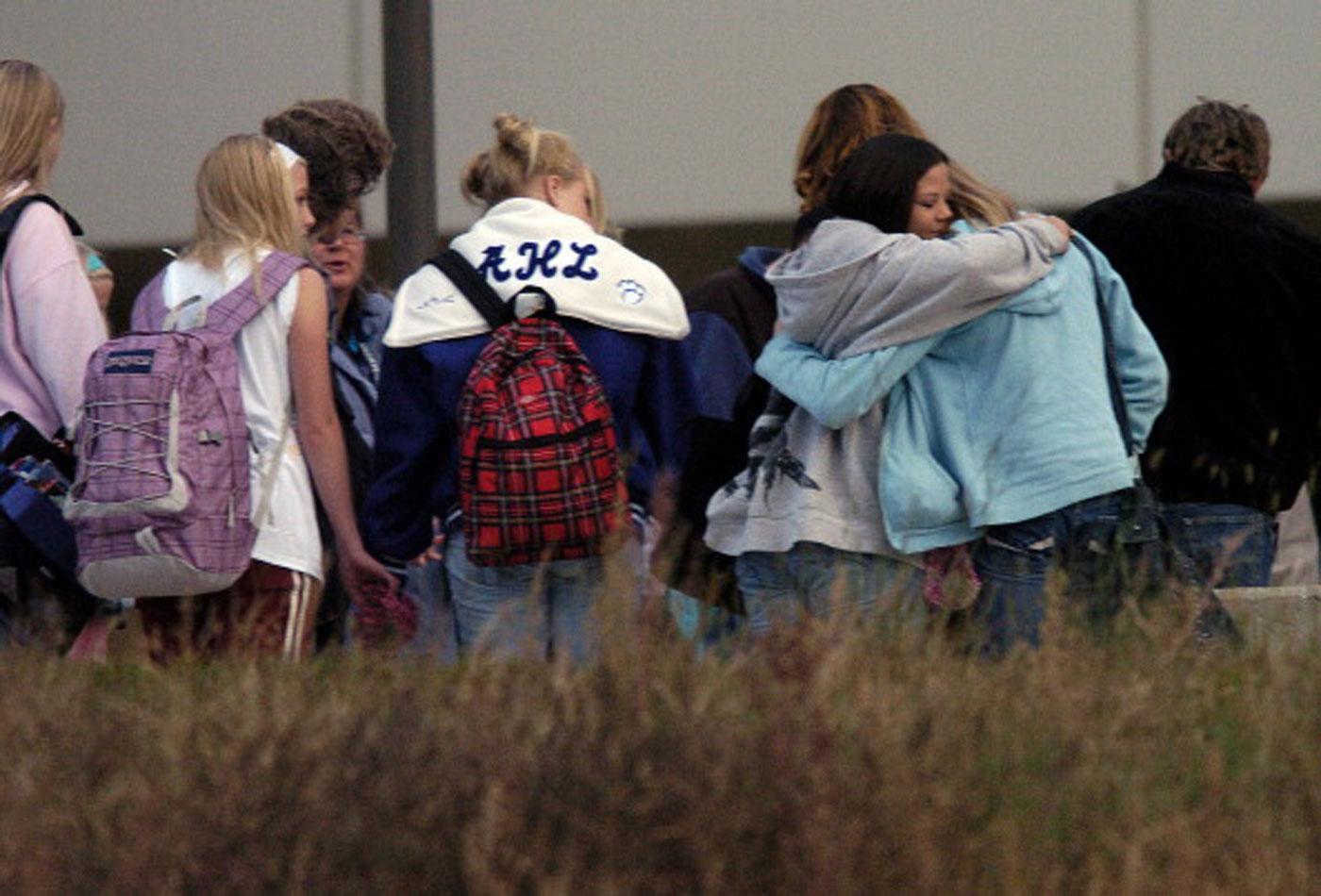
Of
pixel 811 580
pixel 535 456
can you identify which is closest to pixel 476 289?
pixel 535 456

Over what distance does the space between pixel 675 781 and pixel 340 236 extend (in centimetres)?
325

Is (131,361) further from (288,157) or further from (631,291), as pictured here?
(631,291)

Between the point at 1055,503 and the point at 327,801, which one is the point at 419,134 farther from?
the point at 327,801

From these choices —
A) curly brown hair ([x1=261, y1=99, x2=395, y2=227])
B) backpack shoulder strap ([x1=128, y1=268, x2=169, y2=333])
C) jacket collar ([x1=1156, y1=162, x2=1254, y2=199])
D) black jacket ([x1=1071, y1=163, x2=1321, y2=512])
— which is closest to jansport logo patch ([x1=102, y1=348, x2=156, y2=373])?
backpack shoulder strap ([x1=128, y1=268, x2=169, y2=333])

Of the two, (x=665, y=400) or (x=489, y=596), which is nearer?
(x=489, y=596)

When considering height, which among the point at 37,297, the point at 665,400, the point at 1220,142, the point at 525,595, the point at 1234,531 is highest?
the point at 1220,142

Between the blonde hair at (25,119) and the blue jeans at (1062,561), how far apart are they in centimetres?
229

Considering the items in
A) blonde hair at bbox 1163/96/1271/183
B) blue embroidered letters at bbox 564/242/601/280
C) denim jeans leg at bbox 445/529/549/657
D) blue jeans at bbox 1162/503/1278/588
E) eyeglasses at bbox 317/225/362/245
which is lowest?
blue jeans at bbox 1162/503/1278/588

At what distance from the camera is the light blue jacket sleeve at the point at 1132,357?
5.66 meters

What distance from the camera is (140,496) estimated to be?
541 centimetres

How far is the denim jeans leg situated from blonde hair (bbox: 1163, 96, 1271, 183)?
239cm

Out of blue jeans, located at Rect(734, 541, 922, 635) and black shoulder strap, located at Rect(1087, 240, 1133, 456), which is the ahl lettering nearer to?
blue jeans, located at Rect(734, 541, 922, 635)

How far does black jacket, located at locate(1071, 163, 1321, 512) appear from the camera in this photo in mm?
6680

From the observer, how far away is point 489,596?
5566mm
